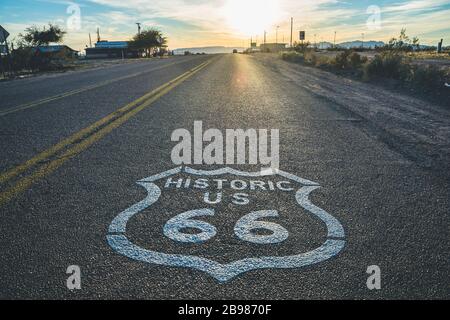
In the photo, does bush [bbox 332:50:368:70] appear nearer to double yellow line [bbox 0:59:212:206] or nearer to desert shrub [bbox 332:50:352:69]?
desert shrub [bbox 332:50:352:69]

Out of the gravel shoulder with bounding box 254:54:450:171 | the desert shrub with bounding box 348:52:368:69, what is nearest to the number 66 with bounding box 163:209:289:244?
the gravel shoulder with bounding box 254:54:450:171

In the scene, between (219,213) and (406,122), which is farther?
(406,122)

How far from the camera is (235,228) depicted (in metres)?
2.66

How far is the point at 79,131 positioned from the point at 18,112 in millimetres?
2794

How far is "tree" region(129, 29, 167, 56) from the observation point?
10519 cm

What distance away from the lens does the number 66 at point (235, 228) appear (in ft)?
8.24

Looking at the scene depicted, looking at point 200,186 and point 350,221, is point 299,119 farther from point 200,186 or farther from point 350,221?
point 350,221

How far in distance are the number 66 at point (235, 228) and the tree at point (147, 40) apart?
109 meters

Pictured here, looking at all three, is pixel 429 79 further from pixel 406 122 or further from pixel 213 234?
pixel 213 234

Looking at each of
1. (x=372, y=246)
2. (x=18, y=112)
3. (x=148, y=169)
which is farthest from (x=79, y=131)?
(x=372, y=246)

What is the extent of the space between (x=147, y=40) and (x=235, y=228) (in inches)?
4473

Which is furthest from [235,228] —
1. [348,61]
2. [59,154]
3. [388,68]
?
[348,61]

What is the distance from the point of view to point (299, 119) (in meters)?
6.90

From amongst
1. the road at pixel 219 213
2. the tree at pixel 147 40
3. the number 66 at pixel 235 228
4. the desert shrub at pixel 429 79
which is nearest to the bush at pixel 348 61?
the desert shrub at pixel 429 79
